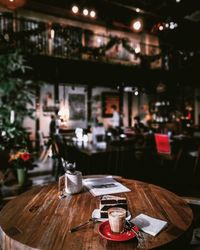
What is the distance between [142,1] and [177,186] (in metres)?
6.24

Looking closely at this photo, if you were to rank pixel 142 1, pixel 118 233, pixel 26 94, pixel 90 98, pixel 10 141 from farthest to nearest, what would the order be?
1. pixel 90 98
2. pixel 142 1
3. pixel 26 94
4. pixel 10 141
5. pixel 118 233

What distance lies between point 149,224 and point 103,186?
2.86 ft

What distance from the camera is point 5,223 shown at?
1580 mm

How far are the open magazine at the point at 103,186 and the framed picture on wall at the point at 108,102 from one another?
11.5 m

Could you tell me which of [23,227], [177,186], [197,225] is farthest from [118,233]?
[177,186]

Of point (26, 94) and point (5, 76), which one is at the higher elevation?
point (5, 76)

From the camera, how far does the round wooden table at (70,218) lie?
1354mm

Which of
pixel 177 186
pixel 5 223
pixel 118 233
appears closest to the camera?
pixel 118 233

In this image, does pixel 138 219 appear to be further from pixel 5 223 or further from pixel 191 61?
pixel 191 61

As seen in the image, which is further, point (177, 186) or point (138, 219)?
point (177, 186)

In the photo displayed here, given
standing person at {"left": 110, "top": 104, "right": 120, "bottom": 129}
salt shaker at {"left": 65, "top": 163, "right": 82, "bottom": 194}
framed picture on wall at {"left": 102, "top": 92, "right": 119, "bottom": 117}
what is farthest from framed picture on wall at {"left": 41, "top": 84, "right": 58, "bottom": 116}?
salt shaker at {"left": 65, "top": 163, "right": 82, "bottom": 194}

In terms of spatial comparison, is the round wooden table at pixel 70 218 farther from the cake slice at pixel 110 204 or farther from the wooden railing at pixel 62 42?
the wooden railing at pixel 62 42

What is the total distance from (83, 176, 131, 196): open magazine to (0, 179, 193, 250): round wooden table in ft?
0.29

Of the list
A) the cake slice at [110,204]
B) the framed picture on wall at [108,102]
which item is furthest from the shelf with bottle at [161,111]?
the cake slice at [110,204]
